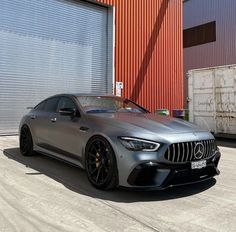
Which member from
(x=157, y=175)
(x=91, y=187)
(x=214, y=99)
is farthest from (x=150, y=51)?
(x=157, y=175)

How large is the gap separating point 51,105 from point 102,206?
3148 millimetres

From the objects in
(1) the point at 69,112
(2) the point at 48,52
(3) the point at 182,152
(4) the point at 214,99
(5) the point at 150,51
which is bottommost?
(3) the point at 182,152

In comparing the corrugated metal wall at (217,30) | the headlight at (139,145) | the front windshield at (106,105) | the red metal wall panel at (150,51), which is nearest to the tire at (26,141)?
the front windshield at (106,105)

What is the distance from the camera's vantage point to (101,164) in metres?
5.16

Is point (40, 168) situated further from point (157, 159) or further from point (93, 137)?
point (157, 159)

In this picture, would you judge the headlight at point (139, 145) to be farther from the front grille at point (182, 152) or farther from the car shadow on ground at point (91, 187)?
the car shadow on ground at point (91, 187)

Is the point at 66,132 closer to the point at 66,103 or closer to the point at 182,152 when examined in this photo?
the point at 66,103

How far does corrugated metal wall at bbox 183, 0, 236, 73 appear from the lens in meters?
29.2

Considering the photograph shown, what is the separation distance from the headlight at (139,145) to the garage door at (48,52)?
771 centimetres

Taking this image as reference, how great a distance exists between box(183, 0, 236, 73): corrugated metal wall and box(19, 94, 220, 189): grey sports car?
24.8m

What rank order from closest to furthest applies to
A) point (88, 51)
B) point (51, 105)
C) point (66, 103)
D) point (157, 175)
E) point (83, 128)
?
point (157, 175) → point (83, 128) → point (66, 103) → point (51, 105) → point (88, 51)

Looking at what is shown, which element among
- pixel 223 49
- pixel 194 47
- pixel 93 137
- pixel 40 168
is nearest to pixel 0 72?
pixel 40 168

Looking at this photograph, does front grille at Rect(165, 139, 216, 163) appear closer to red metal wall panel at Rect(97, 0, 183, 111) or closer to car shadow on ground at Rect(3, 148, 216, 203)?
car shadow on ground at Rect(3, 148, 216, 203)

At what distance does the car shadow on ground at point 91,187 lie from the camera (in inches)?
195
